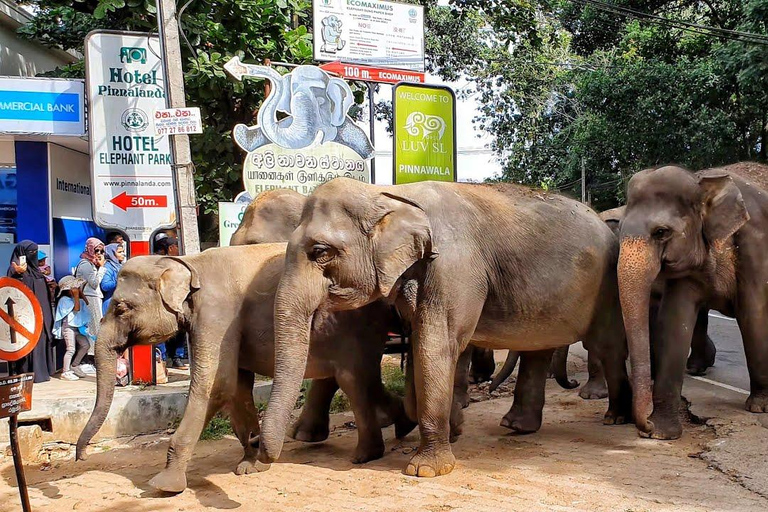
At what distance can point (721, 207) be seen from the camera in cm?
620

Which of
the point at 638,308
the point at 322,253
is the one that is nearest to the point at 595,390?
the point at 638,308

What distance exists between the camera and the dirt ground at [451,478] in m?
4.80

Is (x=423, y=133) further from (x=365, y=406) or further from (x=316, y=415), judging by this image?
(x=365, y=406)

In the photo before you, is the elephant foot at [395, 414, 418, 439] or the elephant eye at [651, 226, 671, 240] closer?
the elephant eye at [651, 226, 671, 240]

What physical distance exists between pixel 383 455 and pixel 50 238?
720cm

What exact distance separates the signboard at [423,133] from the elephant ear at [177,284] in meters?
5.09

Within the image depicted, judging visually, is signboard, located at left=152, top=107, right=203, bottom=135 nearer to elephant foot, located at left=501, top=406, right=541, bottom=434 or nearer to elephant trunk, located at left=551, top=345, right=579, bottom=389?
elephant foot, located at left=501, top=406, right=541, bottom=434

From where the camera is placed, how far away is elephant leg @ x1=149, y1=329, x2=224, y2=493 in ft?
17.4

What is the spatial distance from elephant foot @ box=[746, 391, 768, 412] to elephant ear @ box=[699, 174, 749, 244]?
1384 millimetres

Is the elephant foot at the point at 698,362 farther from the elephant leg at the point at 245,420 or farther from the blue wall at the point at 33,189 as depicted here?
the blue wall at the point at 33,189

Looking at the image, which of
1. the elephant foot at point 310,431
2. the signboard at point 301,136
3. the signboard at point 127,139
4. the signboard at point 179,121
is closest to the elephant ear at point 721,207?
the elephant foot at point 310,431

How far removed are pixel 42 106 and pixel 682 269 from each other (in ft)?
27.8

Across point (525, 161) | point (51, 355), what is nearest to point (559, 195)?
point (51, 355)

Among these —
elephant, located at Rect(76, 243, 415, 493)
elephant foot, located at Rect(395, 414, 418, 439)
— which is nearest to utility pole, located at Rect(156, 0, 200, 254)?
elephant, located at Rect(76, 243, 415, 493)
